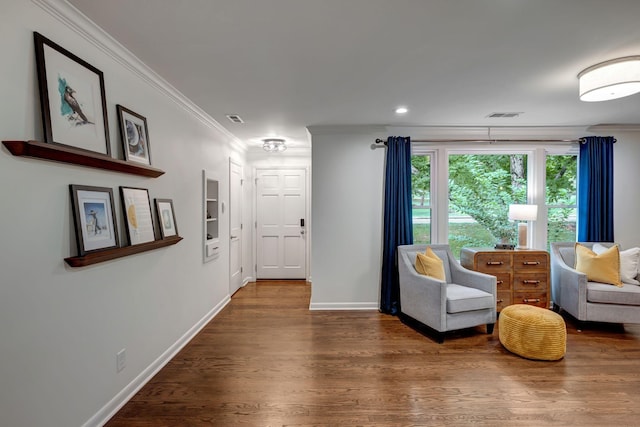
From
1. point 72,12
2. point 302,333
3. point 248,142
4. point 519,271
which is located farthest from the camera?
point 248,142

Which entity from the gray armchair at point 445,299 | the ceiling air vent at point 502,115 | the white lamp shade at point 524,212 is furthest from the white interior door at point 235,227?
the white lamp shade at point 524,212

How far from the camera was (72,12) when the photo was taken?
5.44 ft

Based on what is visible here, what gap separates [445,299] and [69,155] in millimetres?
3173

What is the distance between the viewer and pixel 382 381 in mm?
2348

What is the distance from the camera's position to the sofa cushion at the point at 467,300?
302cm

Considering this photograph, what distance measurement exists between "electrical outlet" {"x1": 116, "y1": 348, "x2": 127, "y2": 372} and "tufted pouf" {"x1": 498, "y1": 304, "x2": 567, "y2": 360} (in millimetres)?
3233

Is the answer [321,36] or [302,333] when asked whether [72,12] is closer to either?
[321,36]

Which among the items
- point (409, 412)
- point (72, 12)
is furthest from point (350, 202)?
point (72, 12)

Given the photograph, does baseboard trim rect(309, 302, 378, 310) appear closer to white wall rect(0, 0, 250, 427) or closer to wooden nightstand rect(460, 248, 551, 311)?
wooden nightstand rect(460, 248, 551, 311)

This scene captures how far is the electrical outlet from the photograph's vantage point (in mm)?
2038

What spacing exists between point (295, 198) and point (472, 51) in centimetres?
392

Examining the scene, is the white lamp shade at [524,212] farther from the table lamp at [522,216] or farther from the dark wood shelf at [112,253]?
the dark wood shelf at [112,253]

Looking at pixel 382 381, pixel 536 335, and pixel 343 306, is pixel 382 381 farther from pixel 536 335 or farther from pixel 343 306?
pixel 343 306

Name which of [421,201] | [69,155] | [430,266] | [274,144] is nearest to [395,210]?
[421,201]
